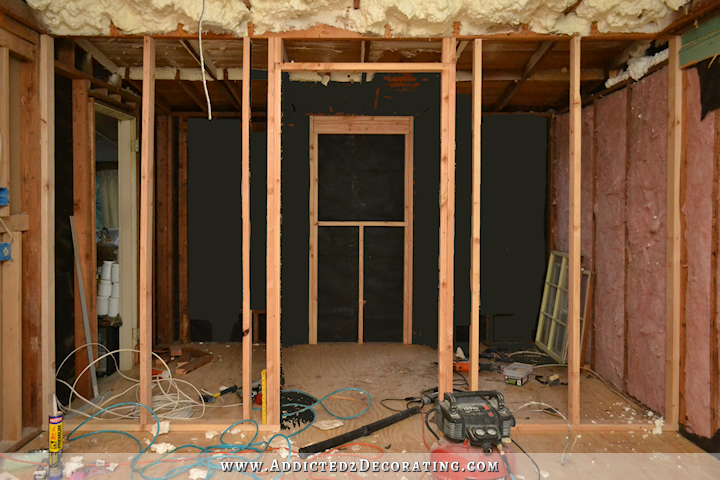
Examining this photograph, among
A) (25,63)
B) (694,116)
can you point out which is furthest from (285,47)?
(694,116)

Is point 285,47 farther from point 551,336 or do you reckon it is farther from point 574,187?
point 551,336

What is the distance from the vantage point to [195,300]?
4930mm

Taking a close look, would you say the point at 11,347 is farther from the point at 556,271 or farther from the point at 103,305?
the point at 556,271

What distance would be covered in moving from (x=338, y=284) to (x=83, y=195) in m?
Result: 2.57

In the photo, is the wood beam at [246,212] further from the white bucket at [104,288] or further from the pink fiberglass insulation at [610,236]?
the pink fiberglass insulation at [610,236]

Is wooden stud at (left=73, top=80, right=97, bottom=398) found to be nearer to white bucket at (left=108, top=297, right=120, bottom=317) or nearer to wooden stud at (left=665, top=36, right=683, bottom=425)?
white bucket at (left=108, top=297, right=120, bottom=317)

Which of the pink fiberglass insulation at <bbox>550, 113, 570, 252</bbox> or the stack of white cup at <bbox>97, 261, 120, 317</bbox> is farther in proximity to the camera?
the pink fiberglass insulation at <bbox>550, 113, 570, 252</bbox>

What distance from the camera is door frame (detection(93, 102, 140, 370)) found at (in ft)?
13.1

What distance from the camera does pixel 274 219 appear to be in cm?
289

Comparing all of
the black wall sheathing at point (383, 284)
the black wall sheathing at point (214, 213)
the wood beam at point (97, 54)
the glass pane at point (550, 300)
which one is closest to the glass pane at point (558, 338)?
the glass pane at point (550, 300)

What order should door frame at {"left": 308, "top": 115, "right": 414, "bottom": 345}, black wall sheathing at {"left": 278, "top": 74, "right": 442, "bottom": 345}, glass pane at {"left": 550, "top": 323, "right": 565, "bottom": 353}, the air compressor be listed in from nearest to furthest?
the air compressor
glass pane at {"left": 550, "top": 323, "right": 565, "bottom": 353}
black wall sheathing at {"left": 278, "top": 74, "right": 442, "bottom": 345}
door frame at {"left": 308, "top": 115, "right": 414, "bottom": 345}

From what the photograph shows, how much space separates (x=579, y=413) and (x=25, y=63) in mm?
4203

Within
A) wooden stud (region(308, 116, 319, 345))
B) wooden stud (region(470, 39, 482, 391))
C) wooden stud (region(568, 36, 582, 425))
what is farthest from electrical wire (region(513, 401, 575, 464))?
wooden stud (region(308, 116, 319, 345))

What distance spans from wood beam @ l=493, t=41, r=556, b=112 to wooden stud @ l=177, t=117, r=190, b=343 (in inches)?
131
